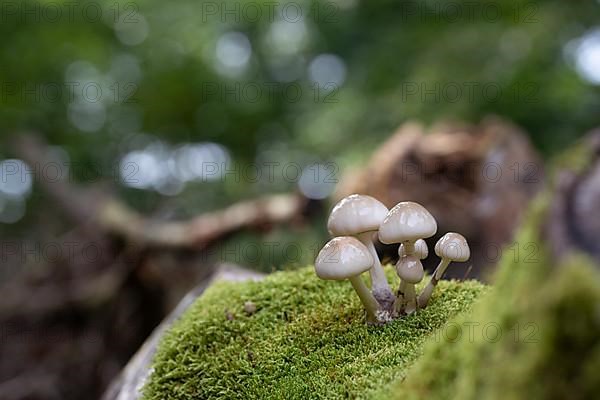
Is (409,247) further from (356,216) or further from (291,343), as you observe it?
(291,343)

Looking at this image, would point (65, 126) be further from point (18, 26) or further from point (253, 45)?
point (253, 45)

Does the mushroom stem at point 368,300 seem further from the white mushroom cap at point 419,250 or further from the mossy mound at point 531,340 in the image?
the mossy mound at point 531,340

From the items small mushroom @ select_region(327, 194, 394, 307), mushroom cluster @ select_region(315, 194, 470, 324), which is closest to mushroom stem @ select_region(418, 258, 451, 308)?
mushroom cluster @ select_region(315, 194, 470, 324)

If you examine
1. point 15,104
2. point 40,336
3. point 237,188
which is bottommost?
point 40,336

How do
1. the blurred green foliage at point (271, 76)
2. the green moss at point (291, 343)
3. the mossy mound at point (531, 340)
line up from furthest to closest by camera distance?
the blurred green foliage at point (271, 76) < the green moss at point (291, 343) < the mossy mound at point (531, 340)

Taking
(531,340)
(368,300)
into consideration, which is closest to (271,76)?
(368,300)

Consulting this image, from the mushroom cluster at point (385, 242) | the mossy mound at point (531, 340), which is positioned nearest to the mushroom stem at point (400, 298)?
the mushroom cluster at point (385, 242)

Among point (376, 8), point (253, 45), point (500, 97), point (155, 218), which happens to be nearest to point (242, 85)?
point (253, 45)
